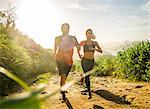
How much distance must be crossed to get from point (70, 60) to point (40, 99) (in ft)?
26.4

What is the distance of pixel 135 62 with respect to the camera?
17250mm

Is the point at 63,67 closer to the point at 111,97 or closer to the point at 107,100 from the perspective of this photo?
the point at 107,100

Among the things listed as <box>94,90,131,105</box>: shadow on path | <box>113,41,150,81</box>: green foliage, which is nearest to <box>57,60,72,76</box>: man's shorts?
<box>94,90,131,105</box>: shadow on path

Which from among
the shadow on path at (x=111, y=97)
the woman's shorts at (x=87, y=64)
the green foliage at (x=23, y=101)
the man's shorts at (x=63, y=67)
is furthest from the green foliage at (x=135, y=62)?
the green foliage at (x=23, y=101)

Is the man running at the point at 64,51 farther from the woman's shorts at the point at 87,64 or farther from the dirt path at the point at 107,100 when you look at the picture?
the woman's shorts at the point at 87,64

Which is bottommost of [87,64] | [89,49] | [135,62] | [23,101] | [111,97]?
[111,97]

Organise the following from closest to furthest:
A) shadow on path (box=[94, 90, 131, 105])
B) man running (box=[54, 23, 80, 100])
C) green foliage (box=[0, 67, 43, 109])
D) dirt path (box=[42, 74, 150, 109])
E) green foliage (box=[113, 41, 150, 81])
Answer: green foliage (box=[0, 67, 43, 109]) → man running (box=[54, 23, 80, 100]) → dirt path (box=[42, 74, 150, 109]) → shadow on path (box=[94, 90, 131, 105]) → green foliage (box=[113, 41, 150, 81])

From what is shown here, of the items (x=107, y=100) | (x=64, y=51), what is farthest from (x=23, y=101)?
(x=107, y=100)

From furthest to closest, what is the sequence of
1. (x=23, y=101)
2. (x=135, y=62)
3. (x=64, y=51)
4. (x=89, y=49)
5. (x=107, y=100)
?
1. (x=135, y=62)
2. (x=107, y=100)
3. (x=89, y=49)
4. (x=64, y=51)
5. (x=23, y=101)

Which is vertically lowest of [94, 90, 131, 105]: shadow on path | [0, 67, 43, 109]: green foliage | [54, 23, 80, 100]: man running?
[94, 90, 131, 105]: shadow on path

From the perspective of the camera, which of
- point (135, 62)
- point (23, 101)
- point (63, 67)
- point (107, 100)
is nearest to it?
point (23, 101)

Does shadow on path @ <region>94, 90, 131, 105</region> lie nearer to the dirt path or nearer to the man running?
the dirt path

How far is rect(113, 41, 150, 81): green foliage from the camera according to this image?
52.7 feet

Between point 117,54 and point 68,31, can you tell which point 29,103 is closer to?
point 68,31
